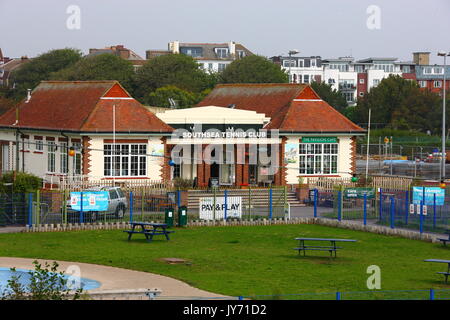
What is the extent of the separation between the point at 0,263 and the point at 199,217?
49.8 ft

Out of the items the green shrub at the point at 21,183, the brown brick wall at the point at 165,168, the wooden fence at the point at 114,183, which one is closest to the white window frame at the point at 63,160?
the wooden fence at the point at 114,183

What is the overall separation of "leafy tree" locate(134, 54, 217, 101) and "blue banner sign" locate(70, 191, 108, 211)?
73660 mm

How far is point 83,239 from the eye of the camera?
38625 millimetres

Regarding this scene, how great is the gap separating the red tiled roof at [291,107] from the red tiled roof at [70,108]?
29.1ft

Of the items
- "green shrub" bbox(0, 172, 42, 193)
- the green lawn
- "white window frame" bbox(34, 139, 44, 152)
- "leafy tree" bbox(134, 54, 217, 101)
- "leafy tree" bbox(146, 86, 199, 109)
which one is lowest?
the green lawn

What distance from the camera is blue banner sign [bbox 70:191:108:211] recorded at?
42.8 m

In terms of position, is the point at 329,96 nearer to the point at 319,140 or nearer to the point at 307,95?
the point at 307,95

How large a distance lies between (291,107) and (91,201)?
2380cm

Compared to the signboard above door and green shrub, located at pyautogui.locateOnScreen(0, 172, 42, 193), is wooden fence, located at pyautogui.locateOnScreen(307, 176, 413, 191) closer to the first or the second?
the signboard above door

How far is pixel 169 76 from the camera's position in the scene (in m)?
120

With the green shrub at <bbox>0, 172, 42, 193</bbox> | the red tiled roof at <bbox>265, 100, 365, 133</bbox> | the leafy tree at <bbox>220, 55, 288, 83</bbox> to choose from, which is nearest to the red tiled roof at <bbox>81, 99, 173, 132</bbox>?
the red tiled roof at <bbox>265, 100, 365, 133</bbox>

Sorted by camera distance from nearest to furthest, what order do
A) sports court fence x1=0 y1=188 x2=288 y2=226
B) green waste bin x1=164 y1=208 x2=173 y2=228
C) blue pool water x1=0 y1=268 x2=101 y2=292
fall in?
blue pool water x1=0 y1=268 x2=101 y2=292 → sports court fence x1=0 y1=188 x2=288 y2=226 → green waste bin x1=164 y1=208 x2=173 y2=228

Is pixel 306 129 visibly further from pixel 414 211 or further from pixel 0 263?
pixel 0 263

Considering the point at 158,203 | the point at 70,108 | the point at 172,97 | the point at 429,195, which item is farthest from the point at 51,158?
the point at 172,97
